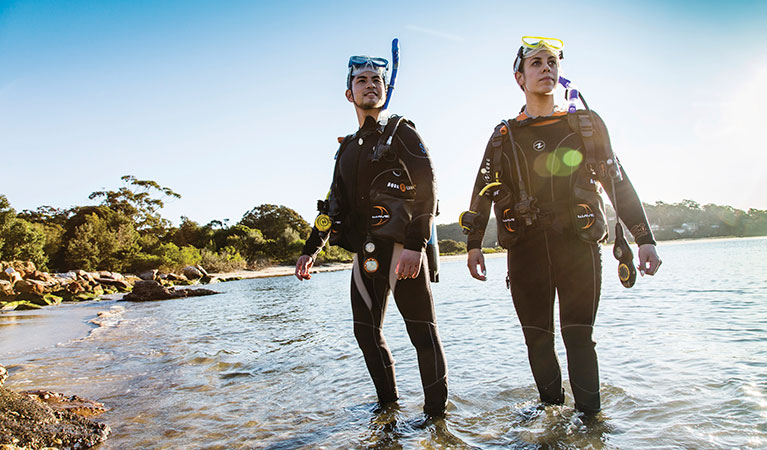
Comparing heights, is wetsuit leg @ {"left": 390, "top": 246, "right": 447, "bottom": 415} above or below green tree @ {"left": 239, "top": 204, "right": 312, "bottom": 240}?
below

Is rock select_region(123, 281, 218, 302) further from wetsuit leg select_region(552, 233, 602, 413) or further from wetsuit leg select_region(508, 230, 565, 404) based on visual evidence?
wetsuit leg select_region(552, 233, 602, 413)

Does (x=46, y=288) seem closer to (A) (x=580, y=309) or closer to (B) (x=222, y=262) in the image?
(B) (x=222, y=262)

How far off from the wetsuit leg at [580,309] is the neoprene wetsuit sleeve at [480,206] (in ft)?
1.40

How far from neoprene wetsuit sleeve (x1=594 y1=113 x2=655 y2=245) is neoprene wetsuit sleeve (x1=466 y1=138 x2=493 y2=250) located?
0.61 metres

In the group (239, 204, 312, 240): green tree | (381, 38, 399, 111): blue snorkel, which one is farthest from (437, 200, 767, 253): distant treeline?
(381, 38, 399, 111): blue snorkel

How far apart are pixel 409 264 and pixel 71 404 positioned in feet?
9.14

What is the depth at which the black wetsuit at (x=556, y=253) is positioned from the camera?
244 centimetres

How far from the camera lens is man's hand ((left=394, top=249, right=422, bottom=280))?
255 centimetres

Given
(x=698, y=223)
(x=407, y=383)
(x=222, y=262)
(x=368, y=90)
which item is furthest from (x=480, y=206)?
(x=698, y=223)

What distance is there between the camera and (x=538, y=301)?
258 cm

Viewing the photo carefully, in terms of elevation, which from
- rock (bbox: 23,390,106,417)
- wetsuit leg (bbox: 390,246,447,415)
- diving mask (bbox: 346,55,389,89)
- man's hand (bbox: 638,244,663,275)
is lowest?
rock (bbox: 23,390,106,417)

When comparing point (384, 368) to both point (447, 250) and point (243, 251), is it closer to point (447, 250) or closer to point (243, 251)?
point (243, 251)

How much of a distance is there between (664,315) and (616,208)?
5.48m

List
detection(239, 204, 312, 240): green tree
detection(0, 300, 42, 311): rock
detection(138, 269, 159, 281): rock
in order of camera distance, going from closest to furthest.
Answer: detection(0, 300, 42, 311): rock, detection(138, 269, 159, 281): rock, detection(239, 204, 312, 240): green tree
